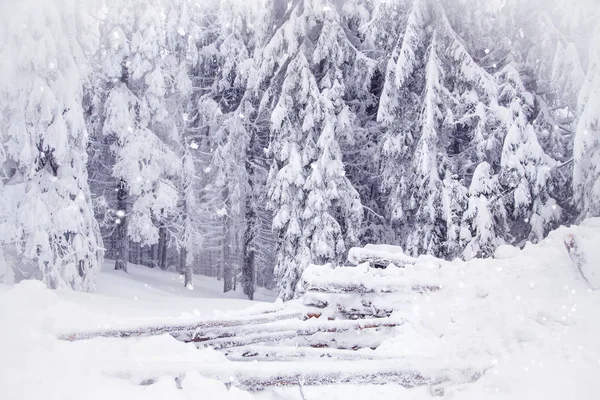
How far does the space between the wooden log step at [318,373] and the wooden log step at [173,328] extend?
0.94 meters

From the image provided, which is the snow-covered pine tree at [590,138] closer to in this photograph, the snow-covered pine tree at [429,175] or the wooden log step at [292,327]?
the snow-covered pine tree at [429,175]

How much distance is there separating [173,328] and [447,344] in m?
3.02

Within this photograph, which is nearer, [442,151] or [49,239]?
[49,239]

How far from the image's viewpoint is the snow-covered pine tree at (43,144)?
12.2m

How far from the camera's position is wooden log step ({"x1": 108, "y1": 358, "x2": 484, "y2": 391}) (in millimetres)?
4055

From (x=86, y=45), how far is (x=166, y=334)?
1272cm

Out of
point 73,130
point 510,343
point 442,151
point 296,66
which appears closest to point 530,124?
point 442,151

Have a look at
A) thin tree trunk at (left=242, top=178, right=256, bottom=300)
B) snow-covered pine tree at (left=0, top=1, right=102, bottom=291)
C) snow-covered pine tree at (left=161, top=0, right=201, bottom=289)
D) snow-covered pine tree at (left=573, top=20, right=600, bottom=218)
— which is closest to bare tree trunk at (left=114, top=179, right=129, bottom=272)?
snow-covered pine tree at (left=161, top=0, right=201, bottom=289)

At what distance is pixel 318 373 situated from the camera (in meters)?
4.32

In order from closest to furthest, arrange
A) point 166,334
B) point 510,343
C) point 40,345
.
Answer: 1. point 40,345
2. point 510,343
3. point 166,334

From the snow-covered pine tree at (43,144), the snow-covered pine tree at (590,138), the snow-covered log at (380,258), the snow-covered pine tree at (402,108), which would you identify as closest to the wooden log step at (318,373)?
the snow-covered log at (380,258)

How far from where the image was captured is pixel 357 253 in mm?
7797

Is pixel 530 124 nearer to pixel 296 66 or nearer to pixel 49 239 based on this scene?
pixel 296 66

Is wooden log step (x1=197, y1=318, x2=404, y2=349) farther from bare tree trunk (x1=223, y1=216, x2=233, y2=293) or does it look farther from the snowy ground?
bare tree trunk (x1=223, y1=216, x2=233, y2=293)
